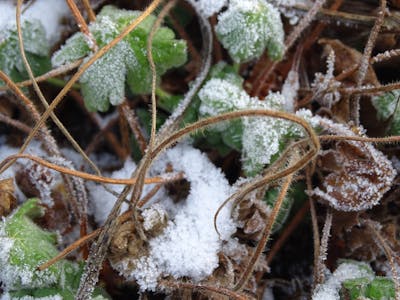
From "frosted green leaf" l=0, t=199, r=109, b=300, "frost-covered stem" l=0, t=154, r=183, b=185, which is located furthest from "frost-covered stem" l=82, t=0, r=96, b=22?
"frosted green leaf" l=0, t=199, r=109, b=300

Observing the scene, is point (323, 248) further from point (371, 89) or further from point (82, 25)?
point (82, 25)

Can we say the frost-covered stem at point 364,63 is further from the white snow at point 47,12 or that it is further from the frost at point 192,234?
the white snow at point 47,12

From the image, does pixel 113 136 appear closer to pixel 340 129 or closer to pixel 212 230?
pixel 212 230

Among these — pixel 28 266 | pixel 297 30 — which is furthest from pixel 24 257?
pixel 297 30

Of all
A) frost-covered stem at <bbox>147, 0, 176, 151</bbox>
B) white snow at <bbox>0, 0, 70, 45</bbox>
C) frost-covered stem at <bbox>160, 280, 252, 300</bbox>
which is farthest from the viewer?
white snow at <bbox>0, 0, 70, 45</bbox>

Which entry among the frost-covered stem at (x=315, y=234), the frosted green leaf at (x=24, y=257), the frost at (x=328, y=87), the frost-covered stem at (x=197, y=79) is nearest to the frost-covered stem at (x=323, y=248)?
the frost-covered stem at (x=315, y=234)

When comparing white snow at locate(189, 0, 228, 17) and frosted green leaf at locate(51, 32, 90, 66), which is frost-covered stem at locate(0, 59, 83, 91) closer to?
frosted green leaf at locate(51, 32, 90, 66)
